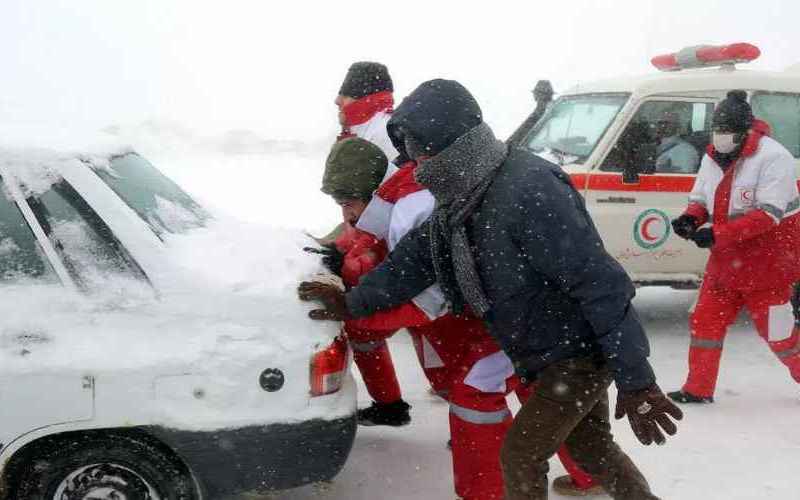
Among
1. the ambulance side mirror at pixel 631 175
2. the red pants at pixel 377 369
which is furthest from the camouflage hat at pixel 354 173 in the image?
the ambulance side mirror at pixel 631 175

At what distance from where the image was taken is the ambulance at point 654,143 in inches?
241

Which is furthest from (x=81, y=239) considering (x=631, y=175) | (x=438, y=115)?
(x=631, y=175)

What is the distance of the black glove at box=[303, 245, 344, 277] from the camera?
11.8ft

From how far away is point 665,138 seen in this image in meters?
6.32

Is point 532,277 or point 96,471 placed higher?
point 532,277

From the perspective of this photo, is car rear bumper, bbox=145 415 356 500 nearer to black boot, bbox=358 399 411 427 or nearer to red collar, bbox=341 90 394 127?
black boot, bbox=358 399 411 427

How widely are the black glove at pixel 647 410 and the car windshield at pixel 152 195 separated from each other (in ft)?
6.12

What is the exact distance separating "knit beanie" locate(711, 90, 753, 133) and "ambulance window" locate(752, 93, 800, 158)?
6.75ft

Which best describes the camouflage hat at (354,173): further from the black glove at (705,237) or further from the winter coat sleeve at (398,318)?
the black glove at (705,237)

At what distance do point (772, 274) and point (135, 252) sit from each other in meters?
3.51

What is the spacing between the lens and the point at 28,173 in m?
3.10

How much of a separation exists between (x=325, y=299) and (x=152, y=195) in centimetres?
104

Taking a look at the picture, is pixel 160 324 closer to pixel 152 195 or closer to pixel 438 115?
pixel 152 195

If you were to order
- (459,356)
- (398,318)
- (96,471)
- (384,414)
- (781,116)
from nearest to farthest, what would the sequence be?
1. (96,471)
2. (398,318)
3. (459,356)
4. (384,414)
5. (781,116)
